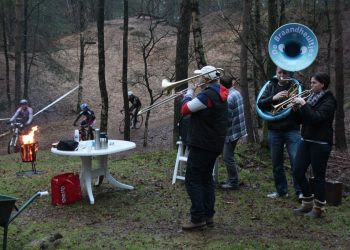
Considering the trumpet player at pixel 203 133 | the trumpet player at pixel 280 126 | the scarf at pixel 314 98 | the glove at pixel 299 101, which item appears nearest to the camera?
the trumpet player at pixel 203 133

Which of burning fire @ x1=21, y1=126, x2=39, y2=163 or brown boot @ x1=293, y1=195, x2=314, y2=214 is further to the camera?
Result: burning fire @ x1=21, y1=126, x2=39, y2=163

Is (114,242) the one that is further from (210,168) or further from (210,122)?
(210,122)

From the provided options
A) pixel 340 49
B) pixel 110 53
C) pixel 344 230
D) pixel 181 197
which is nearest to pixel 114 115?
pixel 110 53

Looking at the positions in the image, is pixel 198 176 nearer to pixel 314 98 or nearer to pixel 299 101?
pixel 299 101

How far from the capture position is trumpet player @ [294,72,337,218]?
5.33 metres

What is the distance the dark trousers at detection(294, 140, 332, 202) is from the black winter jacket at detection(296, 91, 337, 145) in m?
0.10

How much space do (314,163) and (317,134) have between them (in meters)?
0.34

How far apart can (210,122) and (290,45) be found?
6.23 ft

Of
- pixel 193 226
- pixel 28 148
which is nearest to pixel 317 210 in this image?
pixel 193 226

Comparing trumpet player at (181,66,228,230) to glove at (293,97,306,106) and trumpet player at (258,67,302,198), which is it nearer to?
glove at (293,97,306,106)

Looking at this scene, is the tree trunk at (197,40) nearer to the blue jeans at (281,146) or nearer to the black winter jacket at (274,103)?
the black winter jacket at (274,103)

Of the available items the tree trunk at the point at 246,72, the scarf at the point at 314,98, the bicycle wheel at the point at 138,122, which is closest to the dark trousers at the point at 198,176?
the scarf at the point at 314,98

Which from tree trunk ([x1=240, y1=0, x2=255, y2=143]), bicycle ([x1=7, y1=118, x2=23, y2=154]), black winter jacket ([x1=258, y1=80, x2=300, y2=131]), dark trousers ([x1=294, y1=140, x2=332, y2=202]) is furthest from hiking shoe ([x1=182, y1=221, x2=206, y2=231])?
bicycle ([x1=7, y1=118, x2=23, y2=154])

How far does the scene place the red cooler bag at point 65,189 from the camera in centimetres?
645
